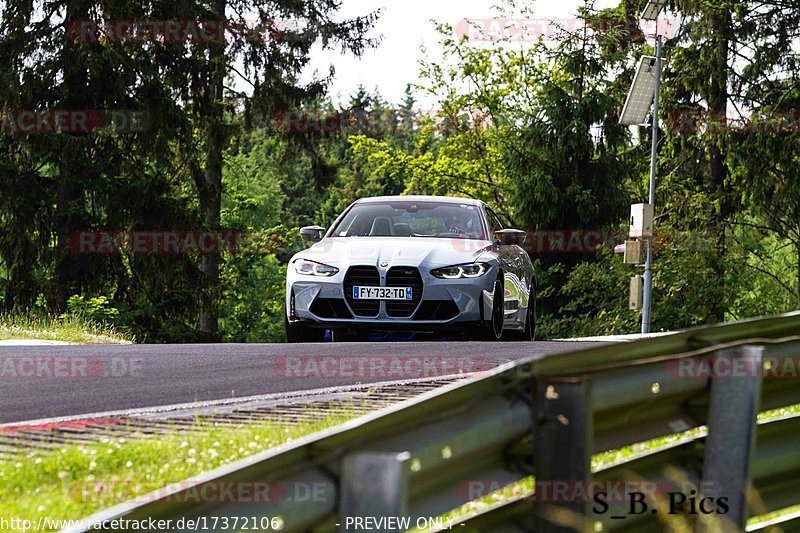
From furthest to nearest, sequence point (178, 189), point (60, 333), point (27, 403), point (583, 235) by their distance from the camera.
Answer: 1. point (583, 235)
2. point (178, 189)
3. point (60, 333)
4. point (27, 403)

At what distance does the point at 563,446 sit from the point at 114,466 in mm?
3070

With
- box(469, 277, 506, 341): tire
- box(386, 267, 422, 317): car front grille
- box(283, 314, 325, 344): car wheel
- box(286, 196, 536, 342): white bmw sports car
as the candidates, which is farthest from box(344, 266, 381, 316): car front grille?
box(469, 277, 506, 341): tire

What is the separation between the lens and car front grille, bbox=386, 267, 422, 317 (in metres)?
12.6

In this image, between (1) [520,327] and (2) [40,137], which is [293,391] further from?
(2) [40,137]

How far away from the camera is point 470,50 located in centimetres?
5300

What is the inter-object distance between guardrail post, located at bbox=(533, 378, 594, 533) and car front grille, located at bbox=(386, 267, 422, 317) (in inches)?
369

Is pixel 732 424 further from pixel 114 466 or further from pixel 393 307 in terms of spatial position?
pixel 393 307

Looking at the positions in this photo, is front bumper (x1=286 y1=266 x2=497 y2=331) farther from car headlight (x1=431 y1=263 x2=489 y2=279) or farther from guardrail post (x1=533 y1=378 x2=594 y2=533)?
guardrail post (x1=533 y1=378 x2=594 y2=533)

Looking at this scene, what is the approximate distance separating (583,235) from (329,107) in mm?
11577

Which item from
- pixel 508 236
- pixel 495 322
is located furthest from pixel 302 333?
pixel 508 236

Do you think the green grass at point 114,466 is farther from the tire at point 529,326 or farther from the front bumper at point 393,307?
the tire at point 529,326

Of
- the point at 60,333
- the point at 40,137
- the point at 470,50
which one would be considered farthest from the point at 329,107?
the point at 60,333

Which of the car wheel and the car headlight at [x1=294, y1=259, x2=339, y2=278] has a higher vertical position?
the car headlight at [x1=294, y1=259, x2=339, y2=278]

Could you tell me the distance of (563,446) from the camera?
3.25 m
